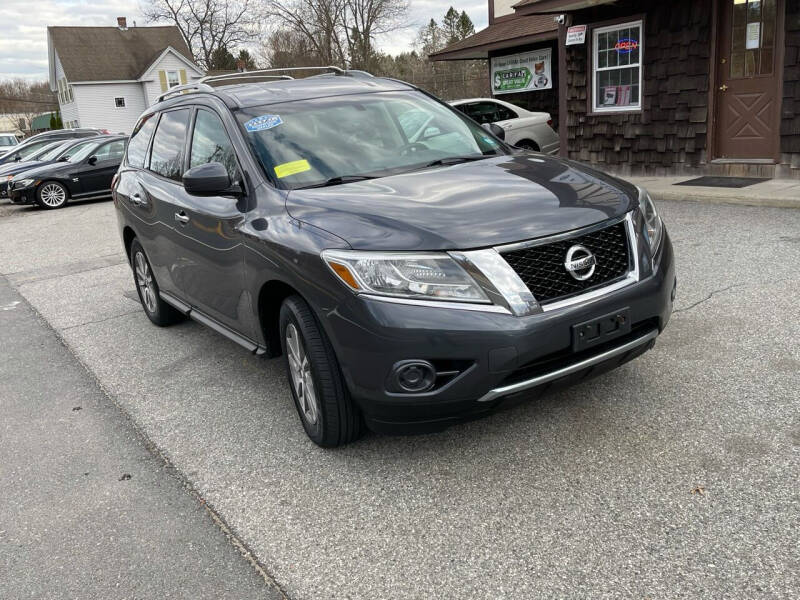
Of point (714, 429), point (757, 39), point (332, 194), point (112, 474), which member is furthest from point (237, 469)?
point (757, 39)

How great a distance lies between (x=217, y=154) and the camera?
4152 millimetres

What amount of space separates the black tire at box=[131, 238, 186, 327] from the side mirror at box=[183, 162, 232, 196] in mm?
2133

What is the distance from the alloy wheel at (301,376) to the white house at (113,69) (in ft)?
151

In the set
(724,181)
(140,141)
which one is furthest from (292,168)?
(724,181)

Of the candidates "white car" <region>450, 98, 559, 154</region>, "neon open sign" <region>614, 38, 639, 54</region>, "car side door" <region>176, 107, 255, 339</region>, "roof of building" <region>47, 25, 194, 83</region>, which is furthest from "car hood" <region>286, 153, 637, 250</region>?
"roof of building" <region>47, 25, 194, 83</region>

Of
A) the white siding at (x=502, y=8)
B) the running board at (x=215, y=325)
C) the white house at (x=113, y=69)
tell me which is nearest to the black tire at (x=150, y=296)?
the running board at (x=215, y=325)

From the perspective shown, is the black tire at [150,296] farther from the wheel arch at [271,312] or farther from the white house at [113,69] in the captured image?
the white house at [113,69]

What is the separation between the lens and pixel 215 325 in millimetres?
4387

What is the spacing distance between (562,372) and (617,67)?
10.6 metres

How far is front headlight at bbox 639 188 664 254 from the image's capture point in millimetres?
3377

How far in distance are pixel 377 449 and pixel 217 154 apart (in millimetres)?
1975

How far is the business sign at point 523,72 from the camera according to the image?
56.5 ft

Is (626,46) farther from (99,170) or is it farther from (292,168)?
(99,170)

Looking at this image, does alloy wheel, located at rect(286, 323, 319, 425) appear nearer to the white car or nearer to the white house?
the white car
